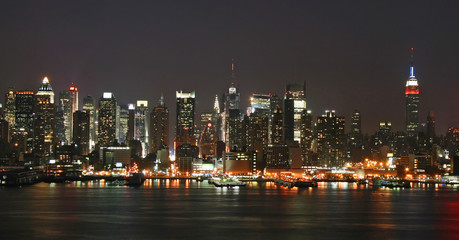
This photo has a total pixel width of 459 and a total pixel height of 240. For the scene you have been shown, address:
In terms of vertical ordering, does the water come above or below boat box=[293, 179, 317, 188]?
below

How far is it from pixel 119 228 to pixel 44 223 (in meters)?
8.17

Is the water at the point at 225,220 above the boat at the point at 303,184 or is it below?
below

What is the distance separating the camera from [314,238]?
49688 mm

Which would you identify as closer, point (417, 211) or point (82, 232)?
point (82, 232)

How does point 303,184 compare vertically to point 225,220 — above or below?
above

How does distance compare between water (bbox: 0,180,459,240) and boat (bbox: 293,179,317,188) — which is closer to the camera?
water (bbox: 0,180,459,240)

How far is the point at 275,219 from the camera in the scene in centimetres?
6303

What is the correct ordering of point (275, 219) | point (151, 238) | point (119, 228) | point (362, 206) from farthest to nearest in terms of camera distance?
point (362, 206), point (275, 219), point (119, 228), point (151, 238)

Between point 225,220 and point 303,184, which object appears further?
point 303,184

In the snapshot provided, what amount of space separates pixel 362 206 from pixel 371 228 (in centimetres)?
2470

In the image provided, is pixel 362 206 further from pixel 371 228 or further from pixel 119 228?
pixel 119 228

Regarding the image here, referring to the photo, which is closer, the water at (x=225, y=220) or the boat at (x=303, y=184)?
the water at (x=225, y=220)

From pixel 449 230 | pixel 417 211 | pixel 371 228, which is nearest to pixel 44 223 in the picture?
pixel 371 228

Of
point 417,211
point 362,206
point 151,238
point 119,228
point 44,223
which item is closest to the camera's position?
point 151,238
